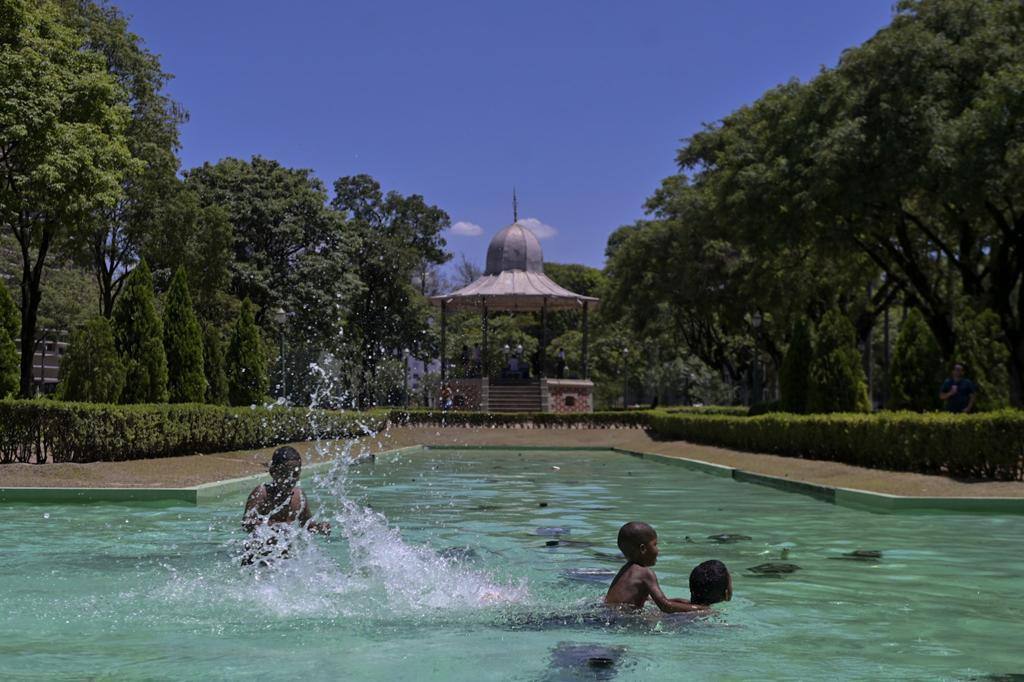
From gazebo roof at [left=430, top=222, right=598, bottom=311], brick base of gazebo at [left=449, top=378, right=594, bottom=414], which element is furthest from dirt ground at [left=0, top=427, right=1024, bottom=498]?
gazebo roof at [left=430, top=222, right=598, bottom=311]

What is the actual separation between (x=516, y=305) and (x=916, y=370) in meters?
24.9

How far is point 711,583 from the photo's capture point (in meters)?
7.20

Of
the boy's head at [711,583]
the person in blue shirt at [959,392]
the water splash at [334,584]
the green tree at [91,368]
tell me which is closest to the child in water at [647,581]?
the boy's head at [711,583]

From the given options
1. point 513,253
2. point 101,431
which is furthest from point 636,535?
point 513,253

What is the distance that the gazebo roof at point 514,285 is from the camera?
4956cm

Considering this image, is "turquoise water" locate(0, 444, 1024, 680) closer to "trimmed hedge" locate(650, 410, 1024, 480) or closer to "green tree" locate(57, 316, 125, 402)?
"trimmed hedge" locate(650, 410, 1024, 480)

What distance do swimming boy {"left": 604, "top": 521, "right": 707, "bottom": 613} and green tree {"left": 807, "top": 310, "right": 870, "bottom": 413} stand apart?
2258 centimetres

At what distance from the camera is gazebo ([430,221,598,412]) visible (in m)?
49.4

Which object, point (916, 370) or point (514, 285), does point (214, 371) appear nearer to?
point (916, 370)

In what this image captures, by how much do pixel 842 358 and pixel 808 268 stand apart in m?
8.47

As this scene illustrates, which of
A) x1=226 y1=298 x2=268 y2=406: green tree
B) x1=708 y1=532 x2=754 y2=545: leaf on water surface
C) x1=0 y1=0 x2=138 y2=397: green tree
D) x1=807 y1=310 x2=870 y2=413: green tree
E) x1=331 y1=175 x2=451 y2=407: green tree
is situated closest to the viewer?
x1=708 y1=532 x2=754 y2=545: leaf on water surface

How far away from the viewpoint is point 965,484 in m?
17.0

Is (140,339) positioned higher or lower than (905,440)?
higher

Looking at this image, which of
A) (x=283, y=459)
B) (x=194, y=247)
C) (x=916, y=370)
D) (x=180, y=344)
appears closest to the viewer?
(x=283, y=459)
